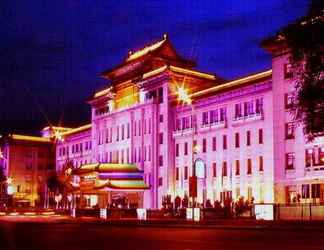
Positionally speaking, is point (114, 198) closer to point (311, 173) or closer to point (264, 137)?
point (264, 137)

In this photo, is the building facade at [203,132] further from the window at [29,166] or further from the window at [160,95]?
the window at [29,166]

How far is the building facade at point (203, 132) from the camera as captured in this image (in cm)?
5794

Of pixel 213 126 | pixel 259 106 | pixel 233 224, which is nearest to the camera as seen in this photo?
pixel 233 224

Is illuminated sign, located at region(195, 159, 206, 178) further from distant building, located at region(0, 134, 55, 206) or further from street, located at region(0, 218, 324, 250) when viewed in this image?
distant building, located at region(0, 134, 55, 206)

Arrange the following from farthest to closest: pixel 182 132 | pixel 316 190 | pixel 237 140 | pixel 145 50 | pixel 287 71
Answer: pixel 145 50 < pixel 182 132 < pixel 237 140 < pixel 287 71 < pixel 316 190

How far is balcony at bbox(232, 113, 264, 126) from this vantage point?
2567 inches

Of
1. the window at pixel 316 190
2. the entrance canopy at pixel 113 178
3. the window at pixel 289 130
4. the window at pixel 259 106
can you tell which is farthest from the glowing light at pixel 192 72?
the window at pixel 316 190

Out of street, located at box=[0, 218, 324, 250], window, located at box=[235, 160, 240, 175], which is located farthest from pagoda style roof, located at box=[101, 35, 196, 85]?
street, located at box=[0, 218, 324, 250]

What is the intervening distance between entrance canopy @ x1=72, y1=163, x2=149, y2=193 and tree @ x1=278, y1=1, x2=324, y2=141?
47.6 m

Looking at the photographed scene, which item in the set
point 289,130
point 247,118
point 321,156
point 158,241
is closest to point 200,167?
point 289,130

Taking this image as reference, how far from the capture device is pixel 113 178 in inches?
3167

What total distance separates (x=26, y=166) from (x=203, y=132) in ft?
187

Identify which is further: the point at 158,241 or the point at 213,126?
the point at 213,126

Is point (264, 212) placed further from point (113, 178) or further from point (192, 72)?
point (192, 72)
